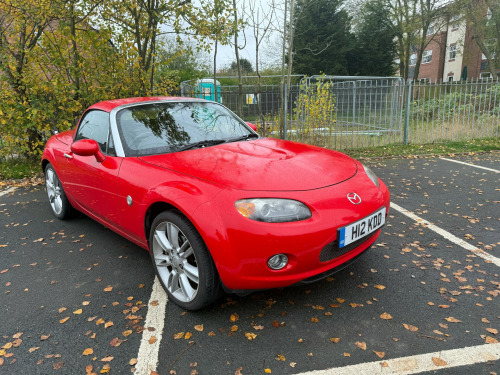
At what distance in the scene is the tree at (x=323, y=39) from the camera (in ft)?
83.8

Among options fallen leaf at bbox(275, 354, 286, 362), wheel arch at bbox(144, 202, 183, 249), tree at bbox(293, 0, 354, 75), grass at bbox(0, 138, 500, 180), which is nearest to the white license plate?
fallen leaf at bbox(275, 354, 286, 362)

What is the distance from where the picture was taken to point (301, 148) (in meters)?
3.27

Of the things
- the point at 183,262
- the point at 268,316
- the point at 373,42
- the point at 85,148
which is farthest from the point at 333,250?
the point at 373,42

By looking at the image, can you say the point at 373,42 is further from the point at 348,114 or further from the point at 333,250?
the point at 333,250

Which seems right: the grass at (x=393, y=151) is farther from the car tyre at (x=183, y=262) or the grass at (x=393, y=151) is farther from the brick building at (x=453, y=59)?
the brick building at (x=453, y=59)

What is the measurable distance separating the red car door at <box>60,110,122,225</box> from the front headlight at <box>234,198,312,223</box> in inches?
54.6

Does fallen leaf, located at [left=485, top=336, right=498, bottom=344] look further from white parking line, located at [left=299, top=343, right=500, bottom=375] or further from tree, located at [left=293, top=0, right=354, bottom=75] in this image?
tree, located at [left=293, top=0, right=354, bottom=75]

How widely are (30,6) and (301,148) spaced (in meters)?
6.36

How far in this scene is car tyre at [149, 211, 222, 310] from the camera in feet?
7.75

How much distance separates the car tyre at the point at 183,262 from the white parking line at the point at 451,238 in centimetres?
250

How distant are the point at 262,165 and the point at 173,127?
3.77ft

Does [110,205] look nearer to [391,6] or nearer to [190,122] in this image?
[190,122]

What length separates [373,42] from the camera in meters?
27.9

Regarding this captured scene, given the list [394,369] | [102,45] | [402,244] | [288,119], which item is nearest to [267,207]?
[394,369]
